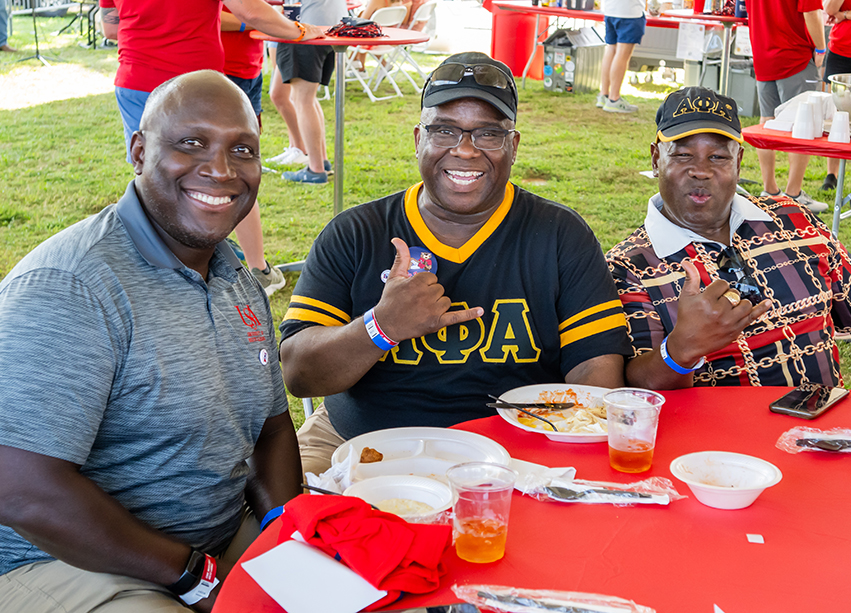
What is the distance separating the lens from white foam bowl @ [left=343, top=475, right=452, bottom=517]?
4.84 ft

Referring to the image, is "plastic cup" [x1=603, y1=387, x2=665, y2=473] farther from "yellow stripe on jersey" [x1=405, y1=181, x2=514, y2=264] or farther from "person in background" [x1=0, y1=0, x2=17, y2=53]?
"person in background" [x1=0, y1=0, x2=17, y2=53]

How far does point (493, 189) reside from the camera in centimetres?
228

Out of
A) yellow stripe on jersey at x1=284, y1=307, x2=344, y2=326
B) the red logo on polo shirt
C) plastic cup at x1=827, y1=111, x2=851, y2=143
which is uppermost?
plastic cup at x1=827, y1=111, x2=851, y2=143

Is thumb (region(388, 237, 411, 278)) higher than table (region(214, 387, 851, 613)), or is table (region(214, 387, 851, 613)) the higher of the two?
thumb (region(388, 237, 411, 278))

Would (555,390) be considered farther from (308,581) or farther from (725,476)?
(308,581)

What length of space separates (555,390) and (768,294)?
0.99 metres

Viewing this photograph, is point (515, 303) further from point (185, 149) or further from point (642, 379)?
point (185, 149)

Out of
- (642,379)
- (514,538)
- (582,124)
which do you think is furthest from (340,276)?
(582,124)

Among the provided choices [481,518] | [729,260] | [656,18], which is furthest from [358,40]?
[656,18]

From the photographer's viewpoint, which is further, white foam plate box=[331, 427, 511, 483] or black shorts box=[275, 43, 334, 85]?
black shorts box=[275, 43, 334, 85]

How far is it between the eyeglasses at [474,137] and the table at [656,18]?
18.2 ft

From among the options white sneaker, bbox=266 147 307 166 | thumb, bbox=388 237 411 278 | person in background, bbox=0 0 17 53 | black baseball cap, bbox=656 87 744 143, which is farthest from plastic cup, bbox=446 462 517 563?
person in background, bbox=0 0 17 53

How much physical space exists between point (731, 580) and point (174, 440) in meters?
1.09

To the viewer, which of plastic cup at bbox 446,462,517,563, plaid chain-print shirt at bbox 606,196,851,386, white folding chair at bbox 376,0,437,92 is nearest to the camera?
plastic cup at bbox 446,462,517,563
